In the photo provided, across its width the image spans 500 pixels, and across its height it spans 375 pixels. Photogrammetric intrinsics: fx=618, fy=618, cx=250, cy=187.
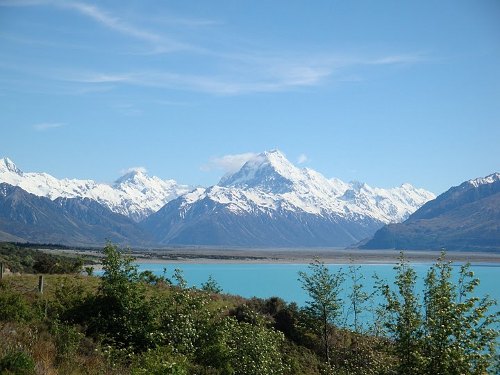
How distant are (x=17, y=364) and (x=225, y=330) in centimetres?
1379

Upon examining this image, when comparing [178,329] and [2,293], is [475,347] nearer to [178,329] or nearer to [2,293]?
[178,329]

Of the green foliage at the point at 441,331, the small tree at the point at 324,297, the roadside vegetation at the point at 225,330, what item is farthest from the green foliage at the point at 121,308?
the green foliage at the point at 441,331

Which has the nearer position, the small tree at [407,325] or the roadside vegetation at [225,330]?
the roadside vegetation at [225,330]

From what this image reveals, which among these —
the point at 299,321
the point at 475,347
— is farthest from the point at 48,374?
the point at 299,321

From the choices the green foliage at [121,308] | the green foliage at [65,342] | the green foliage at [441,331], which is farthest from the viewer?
the green foliage at [121,308]

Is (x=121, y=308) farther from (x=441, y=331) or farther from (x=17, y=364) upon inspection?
(x=441, y=331)

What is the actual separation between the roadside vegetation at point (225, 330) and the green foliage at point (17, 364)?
0.03 metres

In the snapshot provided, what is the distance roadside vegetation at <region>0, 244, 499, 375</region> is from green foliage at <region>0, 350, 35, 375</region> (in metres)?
0.03

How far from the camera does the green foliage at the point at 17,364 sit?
1559 cm

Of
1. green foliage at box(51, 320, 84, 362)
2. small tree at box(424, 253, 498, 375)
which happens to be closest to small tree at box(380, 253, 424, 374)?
small tree at box(424, 253, 498, 375)

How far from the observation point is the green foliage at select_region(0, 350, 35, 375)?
15594 millimetres

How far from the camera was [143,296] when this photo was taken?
31.9 metres

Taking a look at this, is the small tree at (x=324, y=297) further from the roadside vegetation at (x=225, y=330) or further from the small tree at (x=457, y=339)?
the small tree at (x=457, y=339)

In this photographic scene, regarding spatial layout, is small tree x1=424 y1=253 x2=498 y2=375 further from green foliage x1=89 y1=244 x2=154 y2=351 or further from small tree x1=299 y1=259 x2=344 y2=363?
small tree x1=299 y1=259 x2=344 y2=363
